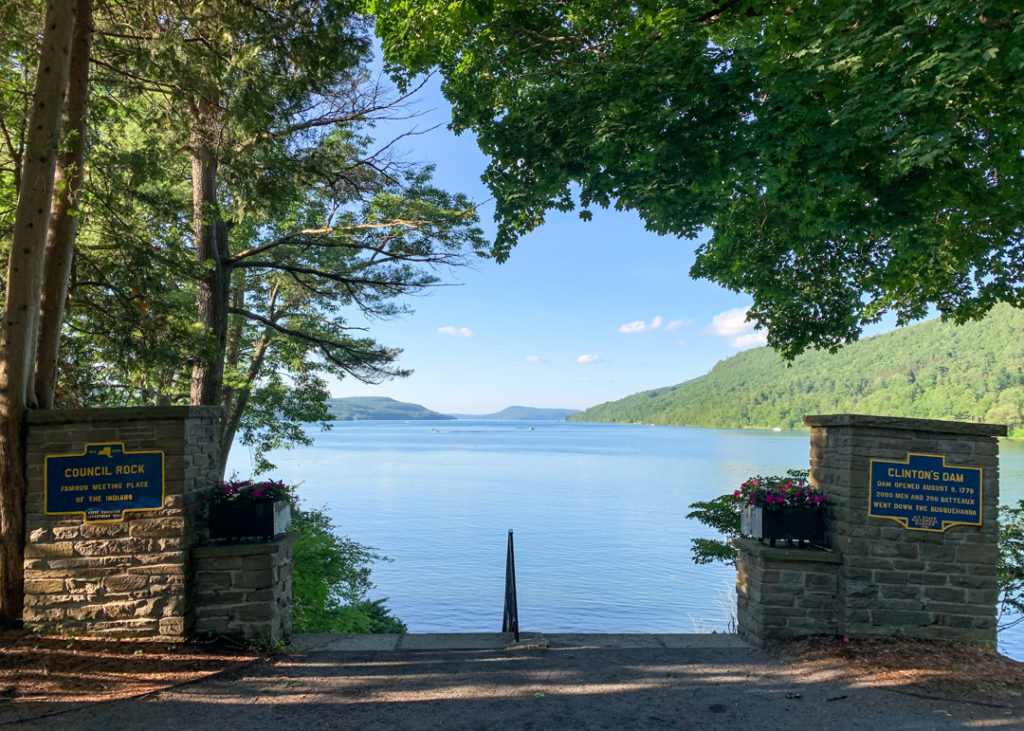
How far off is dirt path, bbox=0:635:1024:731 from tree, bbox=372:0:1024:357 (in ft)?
16.0

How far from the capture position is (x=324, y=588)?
12156 mm

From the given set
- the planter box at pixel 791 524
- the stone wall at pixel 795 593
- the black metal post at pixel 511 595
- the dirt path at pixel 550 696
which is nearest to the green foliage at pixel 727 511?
the planter box at pixel 791 524

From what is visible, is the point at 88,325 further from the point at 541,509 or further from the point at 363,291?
the point at 541,509

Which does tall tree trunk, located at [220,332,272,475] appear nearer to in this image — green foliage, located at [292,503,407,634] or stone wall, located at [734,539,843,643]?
green foliage, located at [292,503,407,634]

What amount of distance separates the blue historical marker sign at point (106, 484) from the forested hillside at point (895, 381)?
4128 cm

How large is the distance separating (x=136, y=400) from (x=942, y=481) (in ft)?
45.1

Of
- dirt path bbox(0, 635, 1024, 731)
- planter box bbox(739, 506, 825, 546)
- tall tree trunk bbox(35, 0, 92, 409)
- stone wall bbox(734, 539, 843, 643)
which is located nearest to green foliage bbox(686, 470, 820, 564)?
planter box bbox(739, 506, 825, 546)

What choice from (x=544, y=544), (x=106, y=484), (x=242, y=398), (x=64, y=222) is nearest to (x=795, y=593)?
(x=106, y=484)

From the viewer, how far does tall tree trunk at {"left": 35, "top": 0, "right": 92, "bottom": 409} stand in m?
6.59

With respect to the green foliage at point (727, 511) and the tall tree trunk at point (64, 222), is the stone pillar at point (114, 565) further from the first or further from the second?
the green foliage at point (727, 511)

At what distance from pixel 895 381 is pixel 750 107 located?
83.8 meters

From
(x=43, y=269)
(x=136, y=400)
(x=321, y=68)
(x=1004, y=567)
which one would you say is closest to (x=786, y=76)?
(x=321, y=68)

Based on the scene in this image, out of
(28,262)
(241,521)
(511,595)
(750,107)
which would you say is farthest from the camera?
(750,107)

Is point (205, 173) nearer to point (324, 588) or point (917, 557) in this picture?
point (324, 588)
